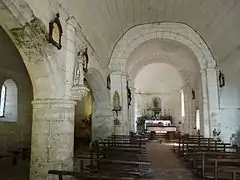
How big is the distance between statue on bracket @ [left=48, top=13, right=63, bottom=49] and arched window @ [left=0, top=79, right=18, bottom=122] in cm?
573

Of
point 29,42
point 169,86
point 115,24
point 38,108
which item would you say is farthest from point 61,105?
point 169,86

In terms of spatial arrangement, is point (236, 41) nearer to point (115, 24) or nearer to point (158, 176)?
point (115, 24)

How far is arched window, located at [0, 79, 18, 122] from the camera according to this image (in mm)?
10531

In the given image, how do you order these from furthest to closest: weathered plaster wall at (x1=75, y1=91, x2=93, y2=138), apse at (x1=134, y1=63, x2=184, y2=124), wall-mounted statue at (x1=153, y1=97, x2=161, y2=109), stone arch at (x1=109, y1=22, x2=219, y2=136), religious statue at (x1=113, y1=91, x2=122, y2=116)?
wall-mounted statue at (x1=153, y1=97, x2=161, y2=109) < apse at (x1=134, y1=63, x2=184, y2=124) < weathered plaster wall at (x1=75, y1=91, x2=93, y2=138) < religious statue at (x1=113, y1=91, x2=122, y2=116) < stone arch at (x1=109, y1=22, x2=219, y2=136)

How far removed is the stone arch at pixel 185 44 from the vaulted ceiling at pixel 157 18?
13.9 inches

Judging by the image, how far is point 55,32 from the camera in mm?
5613

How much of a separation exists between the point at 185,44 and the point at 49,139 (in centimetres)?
833

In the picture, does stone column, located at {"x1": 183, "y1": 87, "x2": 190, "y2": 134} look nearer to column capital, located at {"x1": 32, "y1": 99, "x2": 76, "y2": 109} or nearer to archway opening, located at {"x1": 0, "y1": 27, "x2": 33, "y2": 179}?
archway opening, located at {"x1": 0, "y1": 27, "x2": 33, "y2": 179}

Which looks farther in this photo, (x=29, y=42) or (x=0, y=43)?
(x=0, y=43)

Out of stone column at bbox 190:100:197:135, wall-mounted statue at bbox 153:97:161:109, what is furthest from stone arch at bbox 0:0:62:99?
wall-mounted statue at bbox 153:97:161:109

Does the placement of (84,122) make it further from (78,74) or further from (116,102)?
(78,74)

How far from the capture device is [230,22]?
8.42 m

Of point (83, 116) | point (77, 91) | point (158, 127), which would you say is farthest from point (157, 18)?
point (158, 127)

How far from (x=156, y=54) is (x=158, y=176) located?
1063 centimetres
